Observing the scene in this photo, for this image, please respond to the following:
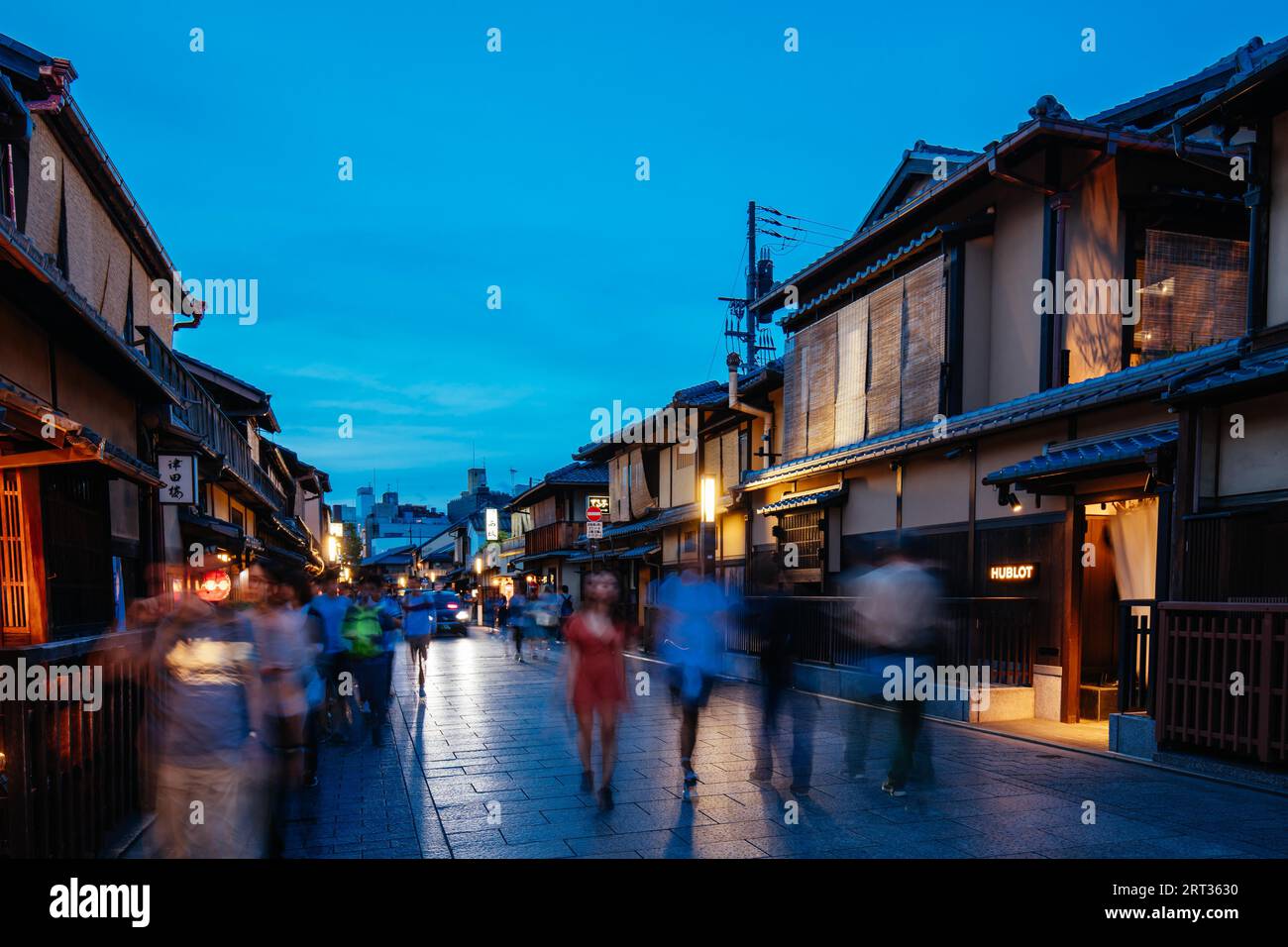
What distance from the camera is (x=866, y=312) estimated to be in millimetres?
14812

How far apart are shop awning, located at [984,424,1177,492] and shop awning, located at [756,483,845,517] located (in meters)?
4.69

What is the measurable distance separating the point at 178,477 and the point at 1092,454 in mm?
13161

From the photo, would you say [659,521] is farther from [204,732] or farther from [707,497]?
[204,732]

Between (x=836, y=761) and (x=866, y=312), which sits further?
(x=866, y=312)

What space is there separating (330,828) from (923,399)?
1057 cm

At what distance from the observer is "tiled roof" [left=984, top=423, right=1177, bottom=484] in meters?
8.94

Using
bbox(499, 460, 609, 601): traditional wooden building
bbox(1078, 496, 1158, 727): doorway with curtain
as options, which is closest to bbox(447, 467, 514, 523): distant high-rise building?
bbox(499, 460, 609, 601): traditional wooden building

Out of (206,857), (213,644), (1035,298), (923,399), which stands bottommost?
(206,857)

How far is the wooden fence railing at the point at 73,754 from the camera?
4324mm

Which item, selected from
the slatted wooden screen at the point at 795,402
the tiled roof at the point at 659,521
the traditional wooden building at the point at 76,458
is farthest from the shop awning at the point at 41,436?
the tiled roof at the point at 659,521

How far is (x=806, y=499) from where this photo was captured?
52.8ft
